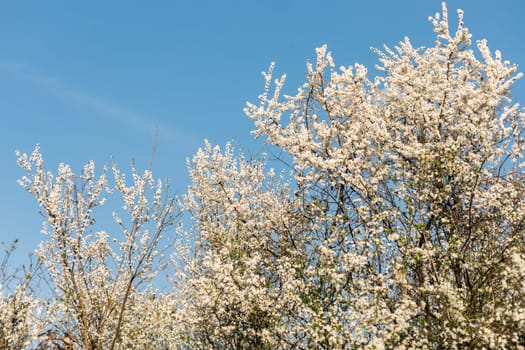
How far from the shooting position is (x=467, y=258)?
9.76 m

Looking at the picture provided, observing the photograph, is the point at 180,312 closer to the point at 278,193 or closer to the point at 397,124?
the point at 278,193

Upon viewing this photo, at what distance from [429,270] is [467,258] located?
800mm

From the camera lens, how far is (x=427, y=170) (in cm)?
1059

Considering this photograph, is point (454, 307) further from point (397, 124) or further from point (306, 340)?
point (397, 124)

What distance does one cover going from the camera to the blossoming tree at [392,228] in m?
9.15

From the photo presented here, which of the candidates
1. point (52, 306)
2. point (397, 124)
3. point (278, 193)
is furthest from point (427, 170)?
point (52, 306)

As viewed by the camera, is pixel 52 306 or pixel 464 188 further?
pixel 52 306

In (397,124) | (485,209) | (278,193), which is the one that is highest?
(278,193)

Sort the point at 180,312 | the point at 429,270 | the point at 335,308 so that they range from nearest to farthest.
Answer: the point at 335,308 → the point at 429,270 → the point at 180,312

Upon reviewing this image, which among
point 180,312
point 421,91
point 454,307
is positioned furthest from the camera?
point 180,312

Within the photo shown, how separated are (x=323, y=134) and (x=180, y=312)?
5370 millimetres

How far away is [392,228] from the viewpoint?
413 inches

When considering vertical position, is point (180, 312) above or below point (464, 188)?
below

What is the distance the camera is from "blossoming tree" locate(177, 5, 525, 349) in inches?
360
